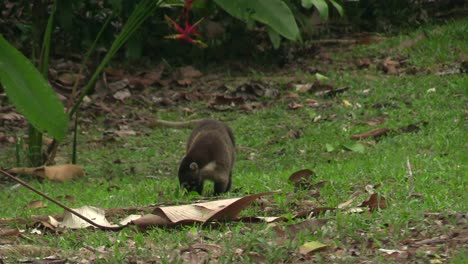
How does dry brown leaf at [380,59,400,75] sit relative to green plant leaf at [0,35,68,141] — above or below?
below

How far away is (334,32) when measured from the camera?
1334 cm

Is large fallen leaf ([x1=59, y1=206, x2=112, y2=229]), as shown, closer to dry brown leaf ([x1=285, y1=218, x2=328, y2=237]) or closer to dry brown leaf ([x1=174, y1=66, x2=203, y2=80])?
dry brown leaf ([x1=285, y1=218, x2=328, y2=237])

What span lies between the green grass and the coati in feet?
0.49

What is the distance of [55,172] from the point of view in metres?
8.31

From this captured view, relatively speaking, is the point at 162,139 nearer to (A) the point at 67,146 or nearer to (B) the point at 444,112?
(A) the point at 67,146

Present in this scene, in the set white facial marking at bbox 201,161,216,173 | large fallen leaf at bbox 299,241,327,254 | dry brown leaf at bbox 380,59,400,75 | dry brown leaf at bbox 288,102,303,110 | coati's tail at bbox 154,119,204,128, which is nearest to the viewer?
large fallen leaf at bbox 299,241,327,254

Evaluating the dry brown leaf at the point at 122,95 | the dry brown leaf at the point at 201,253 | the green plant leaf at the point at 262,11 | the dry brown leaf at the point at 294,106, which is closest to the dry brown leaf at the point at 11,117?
the dry brown leaf at the point at 122,95

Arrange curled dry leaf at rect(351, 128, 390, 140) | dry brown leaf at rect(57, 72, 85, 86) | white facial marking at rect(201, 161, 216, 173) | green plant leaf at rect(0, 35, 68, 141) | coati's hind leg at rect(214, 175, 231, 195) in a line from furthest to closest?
1. dry brown leaf at rect(57, 72, 85, 86)
2. curled dry leaf at rect(351, 128, 390, 140)
3. white facial marking at rect(201, 161, 216, 173)
4. coati's hind leg at rect(214, 175, 231, 195)
5. green plant leaf at rect(0, 35, 68, 141)

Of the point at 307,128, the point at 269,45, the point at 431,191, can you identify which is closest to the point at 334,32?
the point at 269,45

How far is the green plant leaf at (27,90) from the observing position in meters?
2.89

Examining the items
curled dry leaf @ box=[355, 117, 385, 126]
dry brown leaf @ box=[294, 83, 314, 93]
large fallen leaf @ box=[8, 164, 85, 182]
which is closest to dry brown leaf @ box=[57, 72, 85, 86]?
dry brown leaf @ box=[294, 83, 314, 93]

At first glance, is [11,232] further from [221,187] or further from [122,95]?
[122,95]

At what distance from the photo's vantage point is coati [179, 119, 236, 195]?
7.03 meters

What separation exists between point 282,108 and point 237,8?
7.36m
